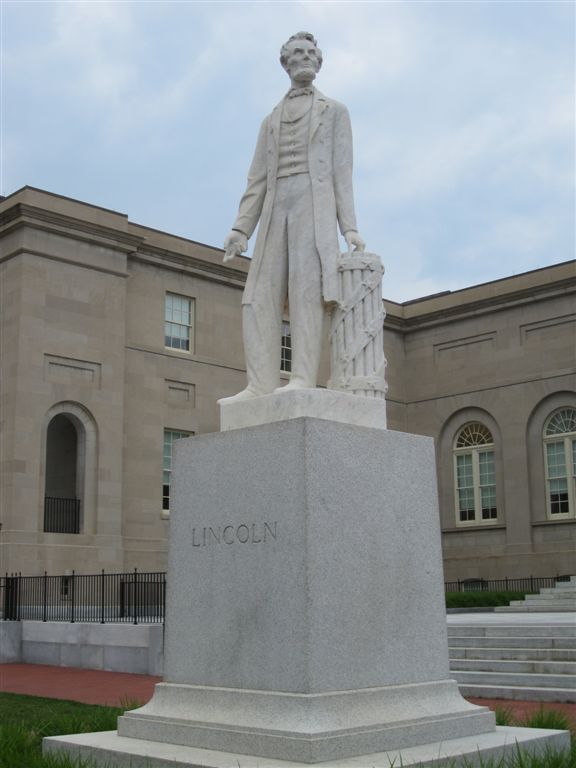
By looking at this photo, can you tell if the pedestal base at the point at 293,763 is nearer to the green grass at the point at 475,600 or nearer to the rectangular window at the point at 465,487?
the green grass at the point at 475,600

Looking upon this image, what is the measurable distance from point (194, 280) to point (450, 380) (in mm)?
11939

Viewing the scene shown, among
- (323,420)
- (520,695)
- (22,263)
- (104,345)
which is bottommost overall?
(520,695)

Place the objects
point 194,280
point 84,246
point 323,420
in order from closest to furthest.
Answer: point 323,420
point 84,246
point 194,280

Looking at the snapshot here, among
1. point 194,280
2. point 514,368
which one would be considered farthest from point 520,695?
point 514,368

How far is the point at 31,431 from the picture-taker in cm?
2911

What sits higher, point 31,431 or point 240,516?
point 31,431

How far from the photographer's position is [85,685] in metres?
16.6

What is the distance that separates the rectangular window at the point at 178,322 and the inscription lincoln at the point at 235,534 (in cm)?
2617

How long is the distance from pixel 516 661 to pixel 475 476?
79.0 feet

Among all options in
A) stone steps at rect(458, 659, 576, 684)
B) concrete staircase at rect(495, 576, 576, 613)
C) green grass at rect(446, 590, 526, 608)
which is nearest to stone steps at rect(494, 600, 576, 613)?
concrete staircase at rect(495, 576, 576, 613)

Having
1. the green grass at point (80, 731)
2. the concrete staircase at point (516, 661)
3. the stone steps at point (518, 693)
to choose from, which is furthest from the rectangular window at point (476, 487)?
the green grass at point (80, 731)

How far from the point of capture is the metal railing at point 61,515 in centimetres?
2994

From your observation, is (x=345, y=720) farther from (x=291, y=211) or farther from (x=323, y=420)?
(x=291, y=211)

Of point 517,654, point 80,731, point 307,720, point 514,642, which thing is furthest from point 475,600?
point 307,720
